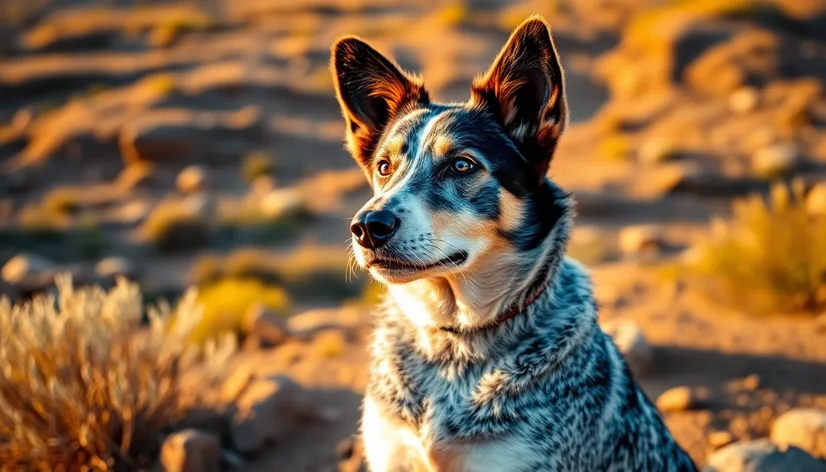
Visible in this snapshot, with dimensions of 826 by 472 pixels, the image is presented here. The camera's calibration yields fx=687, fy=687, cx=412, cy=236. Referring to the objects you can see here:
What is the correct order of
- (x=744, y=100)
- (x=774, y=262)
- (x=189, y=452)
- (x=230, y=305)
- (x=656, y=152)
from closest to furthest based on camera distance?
(x=189, y=452)
(x=774, y=262)
(x=230, y=305)
(x=656, y=152)
(x=744, y=100)

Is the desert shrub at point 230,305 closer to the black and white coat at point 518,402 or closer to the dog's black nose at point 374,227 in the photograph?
the black and white coat at point 518,402

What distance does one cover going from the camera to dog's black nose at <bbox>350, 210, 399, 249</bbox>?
2.98 meters

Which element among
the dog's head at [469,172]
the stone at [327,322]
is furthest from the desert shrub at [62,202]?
the dog's head at [469,172]

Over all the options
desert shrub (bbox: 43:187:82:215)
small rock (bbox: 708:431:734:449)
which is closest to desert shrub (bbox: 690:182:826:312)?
small rock (bbox: 708:431:734:449)

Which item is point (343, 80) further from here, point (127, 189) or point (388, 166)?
point (127, 189)

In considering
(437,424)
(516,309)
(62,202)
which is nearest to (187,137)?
(62,202)

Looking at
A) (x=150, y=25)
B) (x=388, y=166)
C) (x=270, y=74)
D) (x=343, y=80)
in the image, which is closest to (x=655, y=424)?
(x=388, y=166)

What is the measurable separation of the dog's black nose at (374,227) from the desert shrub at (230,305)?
15.3ft

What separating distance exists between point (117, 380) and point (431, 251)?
2.93 metres

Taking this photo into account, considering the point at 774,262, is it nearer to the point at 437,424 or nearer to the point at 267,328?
the point at 437,424

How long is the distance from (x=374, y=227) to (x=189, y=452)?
2.71m

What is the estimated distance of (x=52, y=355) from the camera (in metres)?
4.69

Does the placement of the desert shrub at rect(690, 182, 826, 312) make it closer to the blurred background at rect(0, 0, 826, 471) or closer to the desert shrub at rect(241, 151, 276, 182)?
the blurred background at rect(0, 0, 826, 471)

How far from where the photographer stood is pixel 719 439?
459cm
